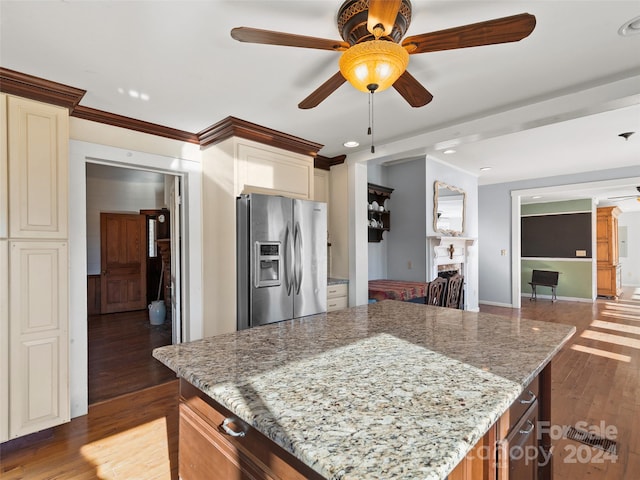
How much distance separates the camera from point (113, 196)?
6281 millimetres

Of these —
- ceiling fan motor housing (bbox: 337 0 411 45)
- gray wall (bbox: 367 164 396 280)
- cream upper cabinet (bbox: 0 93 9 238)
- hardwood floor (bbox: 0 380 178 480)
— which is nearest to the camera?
ceiling fan motor housing (bbox: 337 0 411 45)

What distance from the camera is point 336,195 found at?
14.0 feet

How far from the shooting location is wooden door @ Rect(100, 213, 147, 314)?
20.2 ft

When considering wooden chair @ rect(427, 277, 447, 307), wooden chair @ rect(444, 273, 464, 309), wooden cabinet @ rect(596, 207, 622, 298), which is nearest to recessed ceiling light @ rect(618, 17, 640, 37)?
wooden chair @ rect(427, 277, 447, 307)

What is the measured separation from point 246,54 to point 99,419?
9.17ft

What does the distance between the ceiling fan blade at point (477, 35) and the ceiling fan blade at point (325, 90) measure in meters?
0.41

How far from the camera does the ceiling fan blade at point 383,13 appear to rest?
3.87ft

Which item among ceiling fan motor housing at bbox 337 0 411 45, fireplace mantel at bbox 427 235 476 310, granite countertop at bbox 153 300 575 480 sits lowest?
granite countertop at bbox 153 300 575 480

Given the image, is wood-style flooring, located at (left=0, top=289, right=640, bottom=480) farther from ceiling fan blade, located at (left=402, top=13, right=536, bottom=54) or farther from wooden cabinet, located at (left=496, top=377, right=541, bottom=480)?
ceiling fan blade, located at (left=402, top=13, right=536, bottom=54)

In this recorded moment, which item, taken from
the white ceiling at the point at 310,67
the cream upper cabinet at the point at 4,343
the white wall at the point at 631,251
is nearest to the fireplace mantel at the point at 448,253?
the white ceiling at the point at 310,67

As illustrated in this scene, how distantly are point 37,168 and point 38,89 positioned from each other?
53 centimetres

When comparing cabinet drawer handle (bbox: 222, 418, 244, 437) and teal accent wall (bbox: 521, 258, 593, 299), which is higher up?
cabinet drawer handle (bbox: 222, 418, 244, 437)

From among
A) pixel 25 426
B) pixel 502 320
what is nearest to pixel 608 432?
pixel 502 320

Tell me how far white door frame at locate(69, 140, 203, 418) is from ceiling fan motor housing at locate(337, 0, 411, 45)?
7.51ft
